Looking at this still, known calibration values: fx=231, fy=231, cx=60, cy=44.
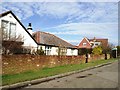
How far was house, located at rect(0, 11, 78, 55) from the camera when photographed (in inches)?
1054

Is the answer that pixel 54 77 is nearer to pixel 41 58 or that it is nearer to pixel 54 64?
pixel 41 58

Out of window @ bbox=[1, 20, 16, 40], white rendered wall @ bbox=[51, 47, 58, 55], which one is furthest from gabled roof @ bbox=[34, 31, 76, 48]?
window @ bbox=[1, 20, 16, 40]

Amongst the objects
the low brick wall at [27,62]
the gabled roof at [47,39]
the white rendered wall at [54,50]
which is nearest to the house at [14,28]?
the gabled roof at [47,39]

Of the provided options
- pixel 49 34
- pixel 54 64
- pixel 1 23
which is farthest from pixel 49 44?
pixel 54 64

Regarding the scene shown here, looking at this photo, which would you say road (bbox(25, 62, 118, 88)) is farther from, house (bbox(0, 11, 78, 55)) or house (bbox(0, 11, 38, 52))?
house (bbox(0, 11, 38, 52))

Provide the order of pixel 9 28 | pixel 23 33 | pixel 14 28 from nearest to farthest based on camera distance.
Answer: pixel 9 28, pixel 14 28, pixel 23 33

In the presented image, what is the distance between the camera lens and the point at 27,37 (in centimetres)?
3155

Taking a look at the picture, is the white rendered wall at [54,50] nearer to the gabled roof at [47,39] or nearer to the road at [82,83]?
the gabled roof at [47,39]

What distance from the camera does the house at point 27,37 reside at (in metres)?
26.8

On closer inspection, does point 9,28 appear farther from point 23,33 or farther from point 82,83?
point 82,83

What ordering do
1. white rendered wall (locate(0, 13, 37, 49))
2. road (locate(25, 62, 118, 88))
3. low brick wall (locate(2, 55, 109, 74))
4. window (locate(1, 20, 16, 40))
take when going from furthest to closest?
white rendered wall (locate(0, 13, 37, 49)), window (locate(1, 20, 16, 40)), low brick wall (locate(2, 55, 109, 74)), road (locate(25, 62, 118, 88))

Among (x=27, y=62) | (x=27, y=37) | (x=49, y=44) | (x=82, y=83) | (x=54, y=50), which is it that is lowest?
(x=82, y=83)

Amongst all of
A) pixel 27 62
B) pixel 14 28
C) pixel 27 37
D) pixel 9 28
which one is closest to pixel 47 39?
pixel 27 37

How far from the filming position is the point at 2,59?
47.7 feet
